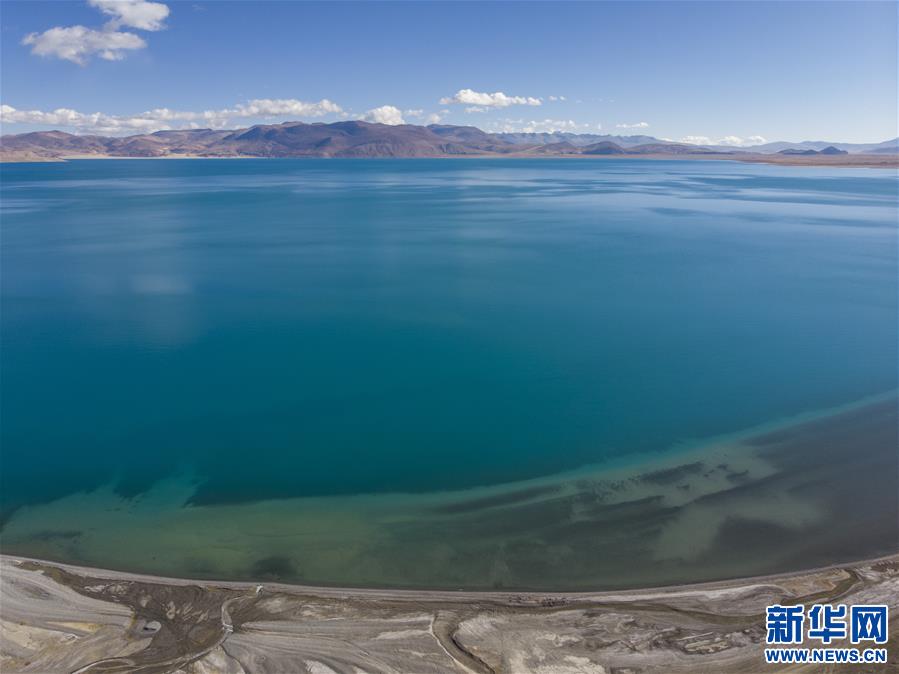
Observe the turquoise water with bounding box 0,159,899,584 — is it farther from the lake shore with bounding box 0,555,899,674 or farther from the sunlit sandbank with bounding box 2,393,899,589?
the lake shore with bounding box 0,555,899,674

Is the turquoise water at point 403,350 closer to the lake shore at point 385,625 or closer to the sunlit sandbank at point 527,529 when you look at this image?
the sunlit sandbank at point 527,529

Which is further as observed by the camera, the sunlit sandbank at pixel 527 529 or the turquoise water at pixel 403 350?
the turquoise water at pixel 403 350

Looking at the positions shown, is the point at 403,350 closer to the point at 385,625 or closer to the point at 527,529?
the point at 527,529

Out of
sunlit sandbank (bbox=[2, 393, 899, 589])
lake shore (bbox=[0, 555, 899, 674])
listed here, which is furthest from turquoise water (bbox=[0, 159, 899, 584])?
lake shore (bbox=[0, 555, 899, 674])

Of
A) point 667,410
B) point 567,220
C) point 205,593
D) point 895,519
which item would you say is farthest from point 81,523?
point 567,220

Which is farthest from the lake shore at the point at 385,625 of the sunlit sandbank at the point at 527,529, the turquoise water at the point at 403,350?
the turquoise water at the point at 403,350
